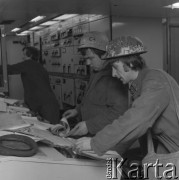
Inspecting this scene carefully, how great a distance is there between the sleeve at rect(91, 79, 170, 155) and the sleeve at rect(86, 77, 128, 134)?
607 mm

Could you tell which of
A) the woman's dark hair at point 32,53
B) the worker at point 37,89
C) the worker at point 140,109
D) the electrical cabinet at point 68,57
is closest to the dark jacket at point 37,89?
the worker at point 37,89

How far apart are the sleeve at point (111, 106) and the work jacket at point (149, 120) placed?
0.49 metres

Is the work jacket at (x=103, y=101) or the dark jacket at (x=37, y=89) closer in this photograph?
the work jacket at (x=103, y=101)

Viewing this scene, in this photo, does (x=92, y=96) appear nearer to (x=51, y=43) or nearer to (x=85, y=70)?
(x=85, y=70)

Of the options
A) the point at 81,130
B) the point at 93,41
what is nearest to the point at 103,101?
the point at 81,130

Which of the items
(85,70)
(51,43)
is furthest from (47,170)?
(51,43)

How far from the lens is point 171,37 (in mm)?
5715

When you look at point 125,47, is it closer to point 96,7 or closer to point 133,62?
point 133,62

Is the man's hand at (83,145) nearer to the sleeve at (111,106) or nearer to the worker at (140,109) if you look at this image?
the worker at (140,109)

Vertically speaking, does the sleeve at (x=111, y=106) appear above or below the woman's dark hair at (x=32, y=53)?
below

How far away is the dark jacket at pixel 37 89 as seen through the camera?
4.05 meters

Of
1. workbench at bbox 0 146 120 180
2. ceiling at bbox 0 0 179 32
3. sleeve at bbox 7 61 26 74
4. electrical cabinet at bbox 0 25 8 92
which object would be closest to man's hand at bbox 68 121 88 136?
workbench at bbox 0 146 120 180

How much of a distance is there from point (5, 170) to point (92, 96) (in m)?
1.07

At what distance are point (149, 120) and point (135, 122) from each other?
0.24ft
